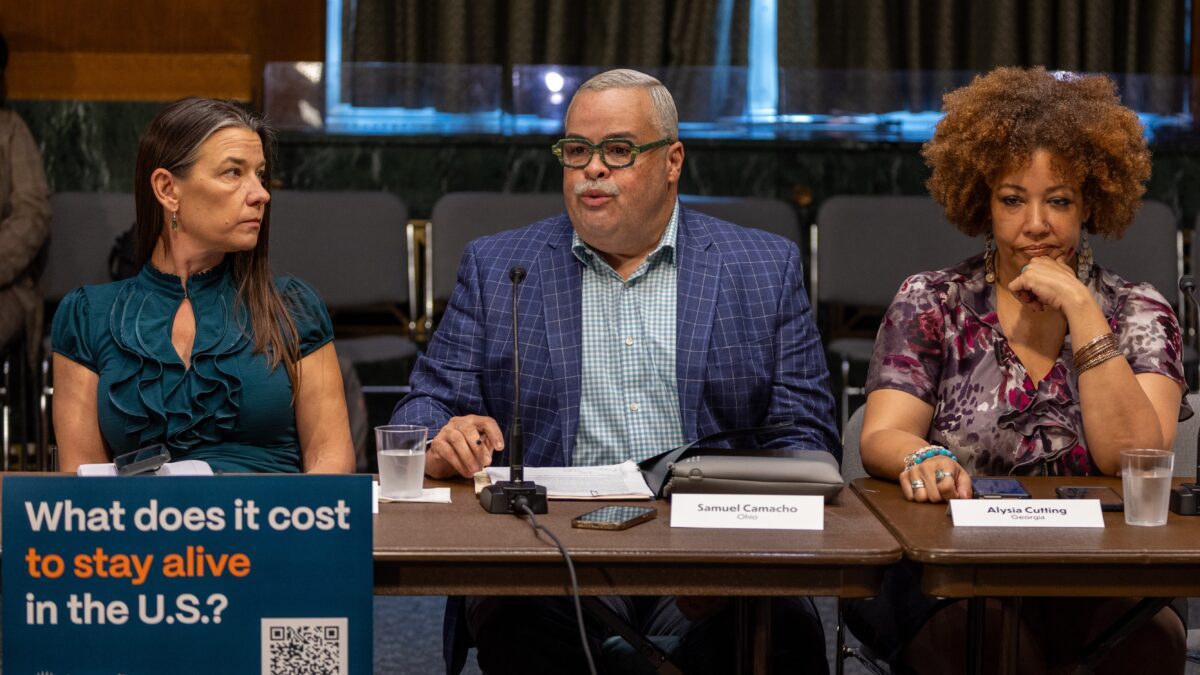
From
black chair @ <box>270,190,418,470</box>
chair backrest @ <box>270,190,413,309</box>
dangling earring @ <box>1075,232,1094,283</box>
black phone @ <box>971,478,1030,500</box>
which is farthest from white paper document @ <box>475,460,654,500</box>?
chair backrest @ <box>270,190,413,309</box>

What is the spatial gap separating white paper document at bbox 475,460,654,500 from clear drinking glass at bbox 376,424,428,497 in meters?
0.11

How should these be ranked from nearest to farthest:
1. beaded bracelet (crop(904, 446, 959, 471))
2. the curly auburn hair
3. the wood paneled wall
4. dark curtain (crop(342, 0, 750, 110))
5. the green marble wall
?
beaded bracelet (crop(904, 446, 959, 471))
the curly auburn hair
the green marble wall
the wood paneled wall
dark curtain (crop(342, 0, 750, 110))

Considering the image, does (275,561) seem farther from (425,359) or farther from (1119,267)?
(1119,267)

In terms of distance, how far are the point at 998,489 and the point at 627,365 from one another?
84cm

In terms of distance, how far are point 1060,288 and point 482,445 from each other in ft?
3.35

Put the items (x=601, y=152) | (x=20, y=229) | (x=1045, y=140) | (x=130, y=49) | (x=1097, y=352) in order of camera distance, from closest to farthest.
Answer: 1. (x=1097, y=352)
2. (x=1045, y=140)
3. (x=601, y=152)
4. (x=20, y=229)
5. (x=130, y=49)

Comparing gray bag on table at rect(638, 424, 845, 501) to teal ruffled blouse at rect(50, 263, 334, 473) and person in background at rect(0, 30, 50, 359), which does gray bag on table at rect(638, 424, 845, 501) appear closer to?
teal ruffled blouse at rect(50, 263, 334, 473)

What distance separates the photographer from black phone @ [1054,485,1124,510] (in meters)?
2.06

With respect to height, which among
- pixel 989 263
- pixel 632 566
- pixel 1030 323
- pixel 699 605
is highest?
pixel 989 263

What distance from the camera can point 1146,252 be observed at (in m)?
A: 4.80

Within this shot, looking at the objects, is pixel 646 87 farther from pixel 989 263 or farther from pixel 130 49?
pixel 130 49

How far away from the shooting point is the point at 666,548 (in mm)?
1798

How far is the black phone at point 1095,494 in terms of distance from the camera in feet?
6.77

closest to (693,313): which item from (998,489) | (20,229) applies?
(998,489)
